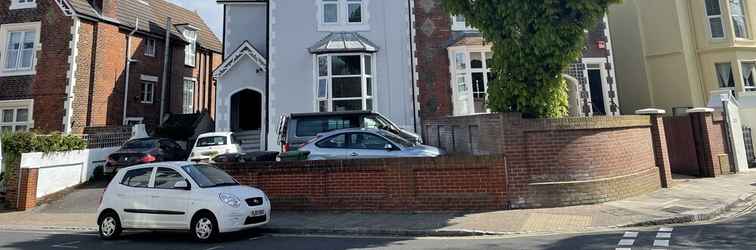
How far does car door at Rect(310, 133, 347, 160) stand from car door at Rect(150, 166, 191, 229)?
11.9ft

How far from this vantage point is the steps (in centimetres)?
1877

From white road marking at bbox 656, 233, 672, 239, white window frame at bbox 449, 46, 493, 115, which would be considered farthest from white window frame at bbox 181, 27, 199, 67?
white road marking at bbox 656, 233, 672, 239

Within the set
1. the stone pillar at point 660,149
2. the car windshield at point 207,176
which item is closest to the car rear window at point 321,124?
the car windshield at point 207,176

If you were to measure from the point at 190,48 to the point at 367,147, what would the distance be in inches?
858

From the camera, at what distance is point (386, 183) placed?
10.2 m

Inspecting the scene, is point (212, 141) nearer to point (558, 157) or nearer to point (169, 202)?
point (169, 202)

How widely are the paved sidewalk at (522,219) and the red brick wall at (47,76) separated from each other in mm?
9871

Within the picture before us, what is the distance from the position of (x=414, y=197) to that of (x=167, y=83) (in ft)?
69.8

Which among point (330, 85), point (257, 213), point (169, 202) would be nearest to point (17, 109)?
point (330, 85)

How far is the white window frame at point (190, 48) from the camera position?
90.0ft

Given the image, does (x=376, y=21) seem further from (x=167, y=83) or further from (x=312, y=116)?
(x=167, y=83)

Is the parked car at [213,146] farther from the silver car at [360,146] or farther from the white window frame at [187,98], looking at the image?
the white window frame at [187,98]

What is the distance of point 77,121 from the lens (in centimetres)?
1959

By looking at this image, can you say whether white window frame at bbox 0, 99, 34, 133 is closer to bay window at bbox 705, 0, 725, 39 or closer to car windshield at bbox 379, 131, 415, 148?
car windshield at bbox 379, 131, 415, 148
